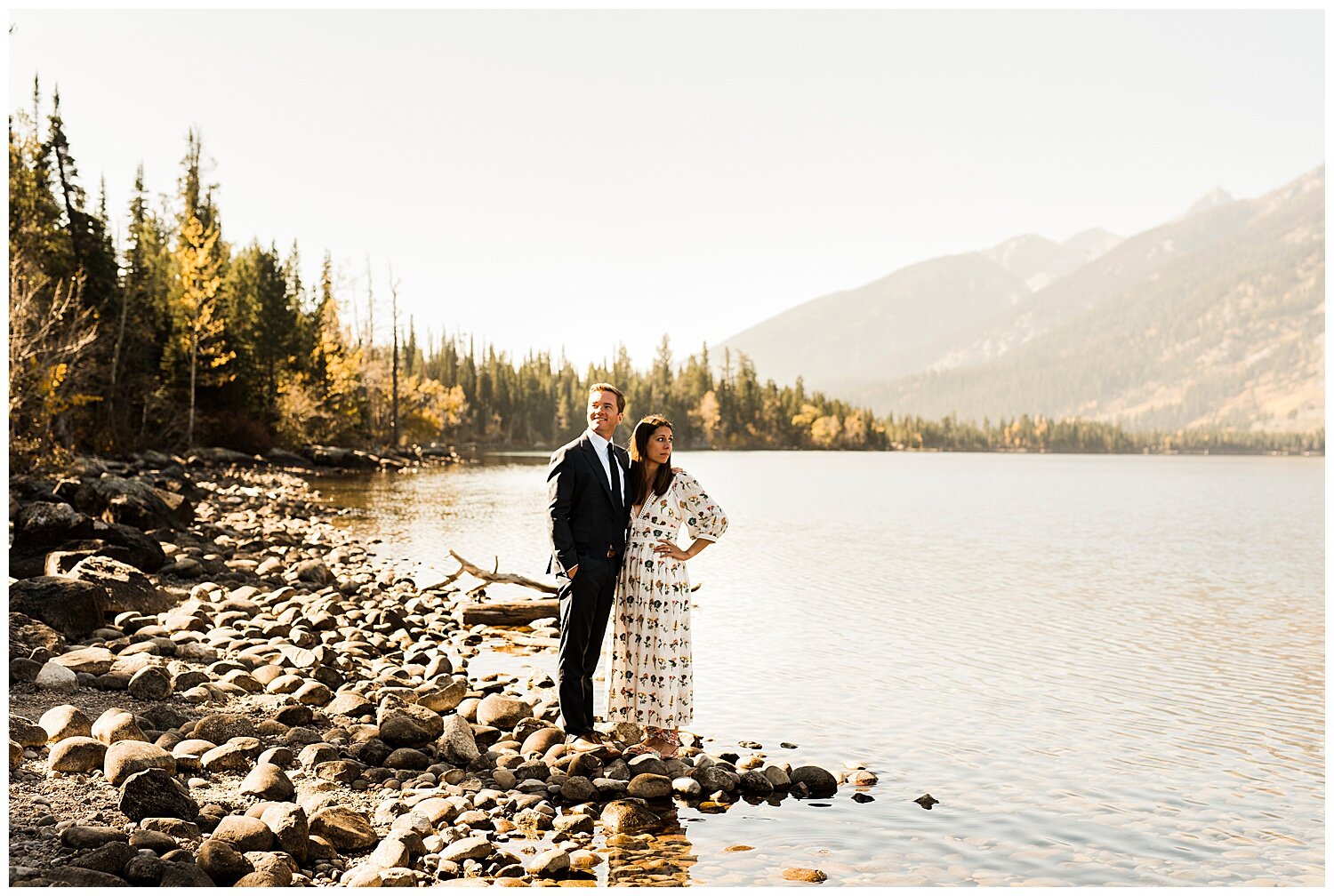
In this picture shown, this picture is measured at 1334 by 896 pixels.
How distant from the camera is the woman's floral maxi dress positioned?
26.0 ft

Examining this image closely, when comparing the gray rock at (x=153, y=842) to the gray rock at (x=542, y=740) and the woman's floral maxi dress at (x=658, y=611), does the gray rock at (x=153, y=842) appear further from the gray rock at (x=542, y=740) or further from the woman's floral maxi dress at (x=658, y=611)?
the woman's floral maxi dress at (x=658, y=611)

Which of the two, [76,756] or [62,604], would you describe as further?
[62,604]

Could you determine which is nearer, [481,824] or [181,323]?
[481,824]

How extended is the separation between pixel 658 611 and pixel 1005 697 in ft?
18.6

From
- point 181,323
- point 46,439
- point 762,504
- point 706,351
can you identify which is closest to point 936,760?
point 46,439

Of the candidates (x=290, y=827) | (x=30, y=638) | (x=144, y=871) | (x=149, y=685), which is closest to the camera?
(x=144, y=871)

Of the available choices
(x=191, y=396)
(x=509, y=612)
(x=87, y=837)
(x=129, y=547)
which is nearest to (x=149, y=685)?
(x=87, y=837)

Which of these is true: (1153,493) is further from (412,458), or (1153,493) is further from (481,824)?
(481,824)

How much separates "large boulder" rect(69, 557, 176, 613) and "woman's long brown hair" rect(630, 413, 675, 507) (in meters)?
7.83

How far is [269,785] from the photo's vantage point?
666cm

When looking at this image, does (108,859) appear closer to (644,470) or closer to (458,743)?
(458,743)

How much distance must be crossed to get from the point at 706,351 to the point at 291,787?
6568 inches

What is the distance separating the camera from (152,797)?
6.00 meters

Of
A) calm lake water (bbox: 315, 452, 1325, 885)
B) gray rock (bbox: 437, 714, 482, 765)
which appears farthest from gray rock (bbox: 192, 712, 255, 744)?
calm lake water (bbox: 315, 452, 1325, 885)
